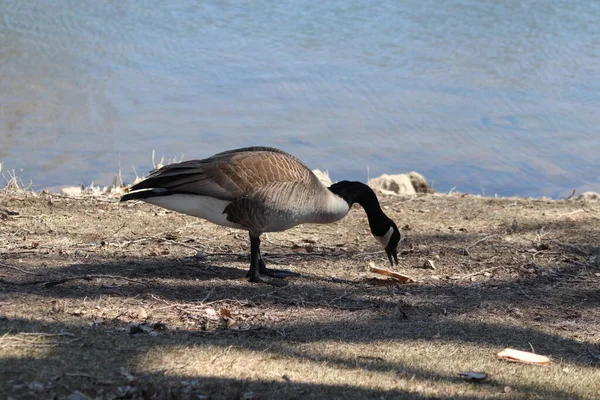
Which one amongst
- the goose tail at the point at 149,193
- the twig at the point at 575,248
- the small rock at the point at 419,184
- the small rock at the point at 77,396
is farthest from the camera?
the small rock at the point at 419,184

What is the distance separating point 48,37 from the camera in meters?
18.6

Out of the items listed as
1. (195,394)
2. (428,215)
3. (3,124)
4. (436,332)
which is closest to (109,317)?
(195,394)

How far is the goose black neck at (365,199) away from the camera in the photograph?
7.50 meters

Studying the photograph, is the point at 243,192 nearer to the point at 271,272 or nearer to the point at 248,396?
the point at 271,272

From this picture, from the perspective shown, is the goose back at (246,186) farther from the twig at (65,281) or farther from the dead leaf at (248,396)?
the dead leaf at (248,396)

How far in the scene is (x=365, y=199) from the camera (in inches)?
300

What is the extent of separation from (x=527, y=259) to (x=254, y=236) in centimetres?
260

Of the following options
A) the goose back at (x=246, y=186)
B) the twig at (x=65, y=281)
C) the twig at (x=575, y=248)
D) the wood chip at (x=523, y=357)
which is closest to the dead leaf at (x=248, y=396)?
the wood chip at (x=523, y=357)

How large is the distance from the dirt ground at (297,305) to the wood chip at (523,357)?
0.08 metres

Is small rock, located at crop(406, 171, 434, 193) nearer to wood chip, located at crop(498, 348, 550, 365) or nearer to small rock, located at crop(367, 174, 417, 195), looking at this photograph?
small rock, located at crop(367, 174, 417, 195)

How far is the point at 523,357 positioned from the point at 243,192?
2583 mm

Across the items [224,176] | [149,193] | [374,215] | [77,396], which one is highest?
[224,176]

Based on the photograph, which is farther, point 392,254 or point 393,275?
point 392,254

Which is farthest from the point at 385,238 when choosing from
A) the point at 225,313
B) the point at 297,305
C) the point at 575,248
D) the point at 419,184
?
the point at 419,184
